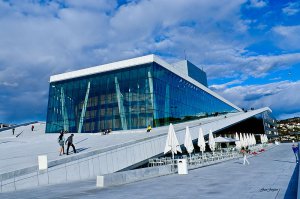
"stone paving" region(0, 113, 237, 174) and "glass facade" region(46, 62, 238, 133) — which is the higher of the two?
"glass facade" region(46, 62, 238, 133)

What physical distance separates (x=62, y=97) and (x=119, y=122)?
12340mm

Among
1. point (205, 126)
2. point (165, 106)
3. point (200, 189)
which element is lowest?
point (200, 189)

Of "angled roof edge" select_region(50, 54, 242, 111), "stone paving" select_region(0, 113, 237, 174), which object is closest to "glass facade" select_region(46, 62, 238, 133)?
"angled roof edge" select_region(50, 54, 242, 111)

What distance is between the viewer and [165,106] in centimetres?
4878

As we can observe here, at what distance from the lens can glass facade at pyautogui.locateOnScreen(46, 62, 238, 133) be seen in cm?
4616

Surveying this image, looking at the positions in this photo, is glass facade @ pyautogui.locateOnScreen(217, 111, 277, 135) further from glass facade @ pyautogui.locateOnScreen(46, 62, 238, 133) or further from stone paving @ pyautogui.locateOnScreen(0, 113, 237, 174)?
stone paving @ pyautogui.locateOnScreen(0, 113, 237, 174)

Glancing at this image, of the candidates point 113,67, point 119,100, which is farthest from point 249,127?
point 119,100

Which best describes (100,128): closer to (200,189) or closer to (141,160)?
(141,160)

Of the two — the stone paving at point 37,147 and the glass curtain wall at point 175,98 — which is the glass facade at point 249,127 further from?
the stone paving at point 37,147

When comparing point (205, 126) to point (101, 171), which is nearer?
point (101, 171)

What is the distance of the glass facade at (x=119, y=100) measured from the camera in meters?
46.2

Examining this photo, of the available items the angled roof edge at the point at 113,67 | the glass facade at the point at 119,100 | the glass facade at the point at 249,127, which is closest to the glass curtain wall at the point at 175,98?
the glass facade at the point at 119,100

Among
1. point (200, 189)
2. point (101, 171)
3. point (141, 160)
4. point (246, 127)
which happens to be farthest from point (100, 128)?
point (246, 127)

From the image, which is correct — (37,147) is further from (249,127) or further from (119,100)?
(249,127)
